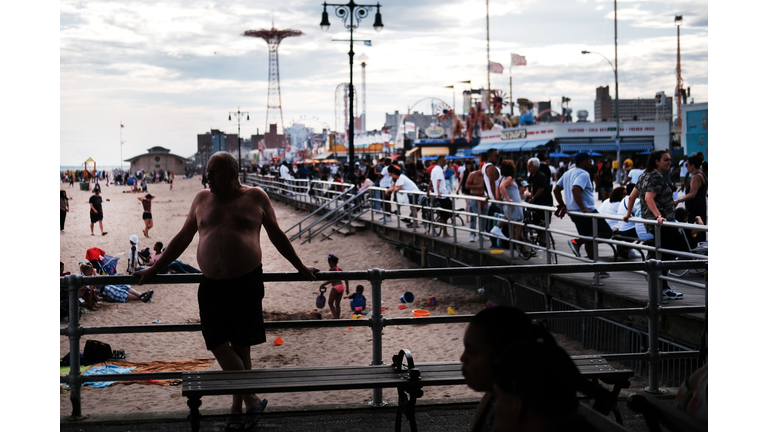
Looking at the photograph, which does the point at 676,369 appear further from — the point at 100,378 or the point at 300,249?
the point at 300,249

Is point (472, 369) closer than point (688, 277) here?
Yes

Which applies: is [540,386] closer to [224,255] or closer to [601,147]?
[224,255]

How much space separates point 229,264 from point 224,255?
2.5 inches

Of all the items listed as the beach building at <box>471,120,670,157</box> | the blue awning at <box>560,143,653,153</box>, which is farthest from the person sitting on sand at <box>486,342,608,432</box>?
the blue awning at <box>560,143,653,153</box>

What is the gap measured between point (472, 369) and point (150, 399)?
20.3ft

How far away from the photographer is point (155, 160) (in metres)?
156

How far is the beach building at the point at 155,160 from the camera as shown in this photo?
155m

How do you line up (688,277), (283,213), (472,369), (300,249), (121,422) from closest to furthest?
(472,369) → (121,422) → (688,277) → (300,249) → (283,213)

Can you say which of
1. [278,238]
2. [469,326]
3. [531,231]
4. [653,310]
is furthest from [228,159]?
[531,231]

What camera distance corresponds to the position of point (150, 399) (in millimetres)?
7445

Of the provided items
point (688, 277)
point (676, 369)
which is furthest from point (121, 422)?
point (688, 277)

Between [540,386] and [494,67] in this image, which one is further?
[494,67]

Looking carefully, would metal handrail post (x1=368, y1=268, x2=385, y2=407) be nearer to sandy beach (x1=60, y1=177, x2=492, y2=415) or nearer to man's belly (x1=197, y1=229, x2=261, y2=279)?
man's belly (x1=197, y1=229, x2=261, y2=279)

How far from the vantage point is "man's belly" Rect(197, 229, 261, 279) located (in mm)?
4023
